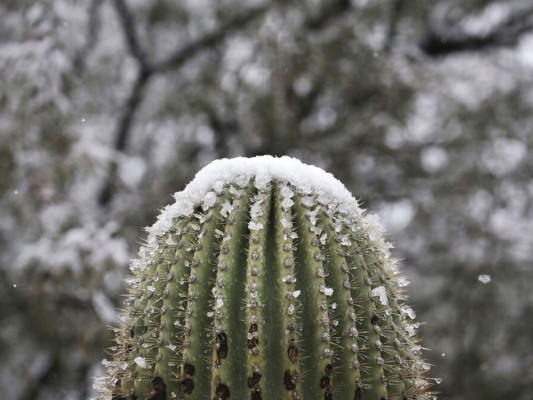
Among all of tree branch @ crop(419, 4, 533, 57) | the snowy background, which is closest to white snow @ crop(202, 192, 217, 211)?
the snowy background

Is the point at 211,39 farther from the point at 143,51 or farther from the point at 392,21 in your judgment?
the point at 392,21

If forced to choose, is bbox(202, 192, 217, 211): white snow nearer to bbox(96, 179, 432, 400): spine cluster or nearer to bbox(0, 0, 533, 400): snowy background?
bbox(96, 179, 432, 400): spine cluster

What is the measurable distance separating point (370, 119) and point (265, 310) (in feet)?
21.8

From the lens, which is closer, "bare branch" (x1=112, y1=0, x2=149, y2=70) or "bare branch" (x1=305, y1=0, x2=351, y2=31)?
"bare branch" (x1=305, y1=0, x2=351, y2=31)

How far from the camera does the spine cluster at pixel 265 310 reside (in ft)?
4.60

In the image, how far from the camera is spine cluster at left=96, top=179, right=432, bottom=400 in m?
1.40

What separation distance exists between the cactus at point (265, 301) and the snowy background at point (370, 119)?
5.18m

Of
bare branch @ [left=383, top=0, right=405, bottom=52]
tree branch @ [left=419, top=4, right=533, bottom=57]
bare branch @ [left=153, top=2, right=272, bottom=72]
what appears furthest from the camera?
tree branch @ [left=419, top=4, right=533, bottom=57]

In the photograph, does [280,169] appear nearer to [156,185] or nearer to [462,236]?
[156,185]

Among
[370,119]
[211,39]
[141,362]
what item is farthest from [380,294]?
[211,39]

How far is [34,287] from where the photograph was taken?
525cm

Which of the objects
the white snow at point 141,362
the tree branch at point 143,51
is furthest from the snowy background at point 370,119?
the white snow at point 141,362

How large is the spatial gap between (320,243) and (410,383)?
40 centimetres

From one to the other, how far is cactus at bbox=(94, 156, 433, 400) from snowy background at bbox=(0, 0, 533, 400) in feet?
17.0
